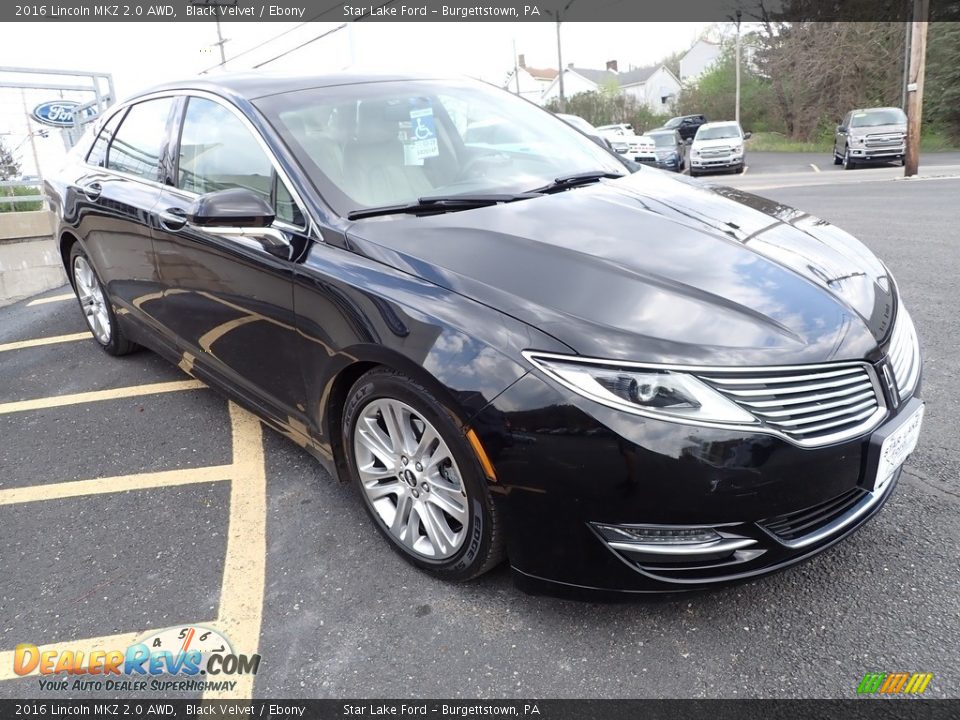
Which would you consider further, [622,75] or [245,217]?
[622,75]

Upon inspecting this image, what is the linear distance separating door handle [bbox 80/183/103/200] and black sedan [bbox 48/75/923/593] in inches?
41.8

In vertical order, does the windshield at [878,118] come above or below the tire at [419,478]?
above

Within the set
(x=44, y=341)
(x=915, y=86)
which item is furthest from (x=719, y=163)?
(x=44, y=341)

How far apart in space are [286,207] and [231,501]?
4.29 feet

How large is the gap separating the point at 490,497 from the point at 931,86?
36950 mm

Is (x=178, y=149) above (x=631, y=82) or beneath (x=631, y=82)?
beneath

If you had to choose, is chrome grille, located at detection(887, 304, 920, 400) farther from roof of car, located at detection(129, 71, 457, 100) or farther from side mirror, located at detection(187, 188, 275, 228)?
roof of car, located at detection(129, 71, 457, 100)

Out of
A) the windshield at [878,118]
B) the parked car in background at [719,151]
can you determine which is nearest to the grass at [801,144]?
the windshield at [878,118]

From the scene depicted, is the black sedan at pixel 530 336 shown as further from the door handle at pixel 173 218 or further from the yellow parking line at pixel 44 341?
the yellow parking line at pixel 44 341

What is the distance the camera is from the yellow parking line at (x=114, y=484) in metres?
3.34

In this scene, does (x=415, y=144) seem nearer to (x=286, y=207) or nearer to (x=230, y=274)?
(x=286, y=207)

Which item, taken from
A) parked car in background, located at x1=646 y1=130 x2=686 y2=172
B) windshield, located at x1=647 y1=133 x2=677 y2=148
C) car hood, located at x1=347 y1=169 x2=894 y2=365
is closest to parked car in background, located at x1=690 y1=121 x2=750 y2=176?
parked car in background, located at x1=646 y1=130 x2=686 y2=172

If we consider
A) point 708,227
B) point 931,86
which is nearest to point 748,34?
point 931,86

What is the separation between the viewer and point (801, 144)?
36344 millimetres
